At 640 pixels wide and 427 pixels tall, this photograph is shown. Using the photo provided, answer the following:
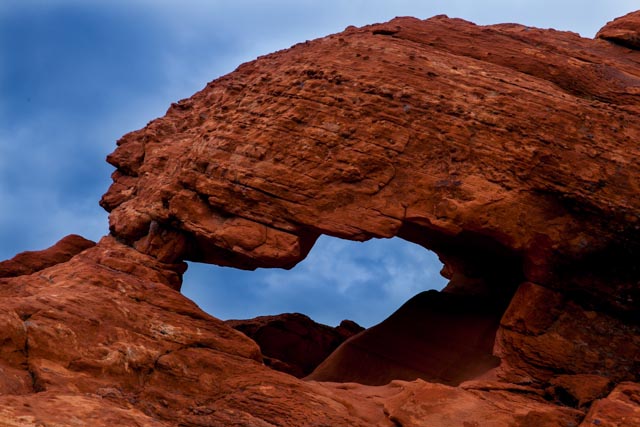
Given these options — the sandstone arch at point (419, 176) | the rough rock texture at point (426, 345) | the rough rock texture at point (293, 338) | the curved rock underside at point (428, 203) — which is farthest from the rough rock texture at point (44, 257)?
the rough rock texture at point (293, 338)

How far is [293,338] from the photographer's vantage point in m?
20.6

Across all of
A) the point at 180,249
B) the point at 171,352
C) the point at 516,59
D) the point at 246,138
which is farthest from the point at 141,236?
the point at 516,59

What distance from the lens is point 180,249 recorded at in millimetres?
14586

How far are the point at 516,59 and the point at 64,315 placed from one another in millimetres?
9889

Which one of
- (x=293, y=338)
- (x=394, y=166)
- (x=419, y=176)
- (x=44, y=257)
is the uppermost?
(x=394, y=166)

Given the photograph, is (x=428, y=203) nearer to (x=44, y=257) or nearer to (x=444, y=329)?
(x=444, y=329)

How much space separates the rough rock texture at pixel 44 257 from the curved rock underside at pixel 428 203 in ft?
0.23

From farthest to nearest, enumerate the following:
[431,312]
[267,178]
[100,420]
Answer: [431,312]
[267,178]
[100,420]

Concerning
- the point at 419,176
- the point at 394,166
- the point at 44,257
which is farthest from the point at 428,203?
the point at 44,257

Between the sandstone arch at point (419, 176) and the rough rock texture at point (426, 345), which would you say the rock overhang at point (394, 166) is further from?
the rough rock texture at point (426, 345)

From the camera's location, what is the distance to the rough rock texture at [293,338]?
20141mm

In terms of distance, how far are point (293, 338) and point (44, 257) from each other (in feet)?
24.0

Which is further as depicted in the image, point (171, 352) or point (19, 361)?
point (171, 352)

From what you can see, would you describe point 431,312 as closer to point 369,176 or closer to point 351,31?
point 369,176
